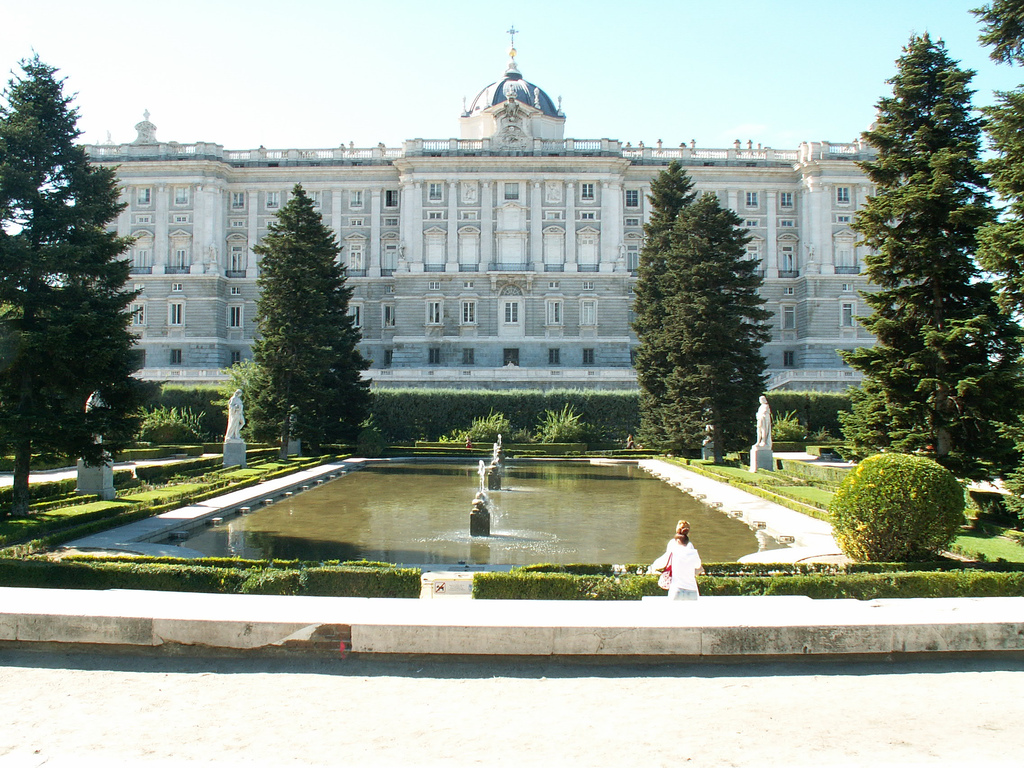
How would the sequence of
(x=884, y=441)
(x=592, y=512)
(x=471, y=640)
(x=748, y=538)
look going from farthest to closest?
(x=592, y=512) → (x=884, y=441) → (x=748, y=538) → (x=471, y=640)

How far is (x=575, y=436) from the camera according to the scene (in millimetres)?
41062

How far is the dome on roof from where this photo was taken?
67188 mm

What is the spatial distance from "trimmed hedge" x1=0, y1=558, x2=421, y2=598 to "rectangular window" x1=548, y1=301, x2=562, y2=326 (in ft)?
170

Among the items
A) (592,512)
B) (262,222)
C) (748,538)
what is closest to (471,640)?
(748,538)

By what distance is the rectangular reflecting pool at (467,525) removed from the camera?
1440 centimetres

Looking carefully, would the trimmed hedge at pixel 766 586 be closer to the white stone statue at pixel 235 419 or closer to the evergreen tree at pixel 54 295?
the evergreen tree at pixel 54 295

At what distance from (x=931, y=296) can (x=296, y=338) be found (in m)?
24.4

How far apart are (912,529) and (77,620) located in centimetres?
1072

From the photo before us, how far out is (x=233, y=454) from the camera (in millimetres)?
28656

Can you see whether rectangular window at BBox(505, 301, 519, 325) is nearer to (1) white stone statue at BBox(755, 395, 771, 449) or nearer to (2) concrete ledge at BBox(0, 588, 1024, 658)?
(1) white stone statue at BBox(755, 395, 771, 449)

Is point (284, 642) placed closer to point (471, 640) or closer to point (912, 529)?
point (471, 640)

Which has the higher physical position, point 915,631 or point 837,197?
point 837,197

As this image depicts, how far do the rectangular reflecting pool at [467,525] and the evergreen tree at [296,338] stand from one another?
7289mm

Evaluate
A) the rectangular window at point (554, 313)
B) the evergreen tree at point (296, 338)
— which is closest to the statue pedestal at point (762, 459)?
the evergreen tree at point (296, 338)
